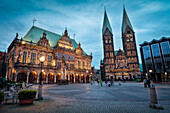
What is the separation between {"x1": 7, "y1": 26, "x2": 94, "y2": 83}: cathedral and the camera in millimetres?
30167

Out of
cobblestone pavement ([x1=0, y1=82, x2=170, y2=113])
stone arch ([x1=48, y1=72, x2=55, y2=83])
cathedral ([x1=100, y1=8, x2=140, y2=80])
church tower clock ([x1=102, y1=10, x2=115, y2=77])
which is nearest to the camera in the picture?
cobblestone pavement ([x1=0, y1=82, x2=170, y2=113])

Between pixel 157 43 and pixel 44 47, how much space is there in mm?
52045

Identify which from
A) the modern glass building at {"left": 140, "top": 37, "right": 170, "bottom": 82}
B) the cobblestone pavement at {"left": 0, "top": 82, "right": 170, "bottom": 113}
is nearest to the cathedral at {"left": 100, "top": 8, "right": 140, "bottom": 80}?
the modern glass building at {"left": 140, "top": 37, "right": 170, "bottom": 82}

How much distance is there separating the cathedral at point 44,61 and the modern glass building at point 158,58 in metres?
30.9

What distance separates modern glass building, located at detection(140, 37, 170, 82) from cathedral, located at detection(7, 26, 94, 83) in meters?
30.9

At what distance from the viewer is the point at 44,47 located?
37125mm

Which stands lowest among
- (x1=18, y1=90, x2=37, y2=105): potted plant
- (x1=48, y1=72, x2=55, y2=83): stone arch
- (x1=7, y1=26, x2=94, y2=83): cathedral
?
(x1=48, y1=72, x2=55, y2=83): stone arch

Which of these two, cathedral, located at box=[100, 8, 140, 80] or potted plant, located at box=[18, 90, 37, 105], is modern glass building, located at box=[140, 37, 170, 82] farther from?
potted plant, located at box=[18, 90, 37, 105]

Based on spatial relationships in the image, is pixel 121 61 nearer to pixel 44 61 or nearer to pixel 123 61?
pixel 123 61

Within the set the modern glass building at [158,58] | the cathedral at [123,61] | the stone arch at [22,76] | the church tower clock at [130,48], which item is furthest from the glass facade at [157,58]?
the stone arch at [22,76]

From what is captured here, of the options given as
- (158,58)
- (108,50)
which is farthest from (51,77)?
(158,58)

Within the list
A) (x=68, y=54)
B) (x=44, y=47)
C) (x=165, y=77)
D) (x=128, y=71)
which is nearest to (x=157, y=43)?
(x=165, y=77)

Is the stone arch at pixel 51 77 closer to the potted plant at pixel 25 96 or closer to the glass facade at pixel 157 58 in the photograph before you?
the potted plant at pixel 25 96

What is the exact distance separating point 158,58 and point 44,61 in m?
51.1
